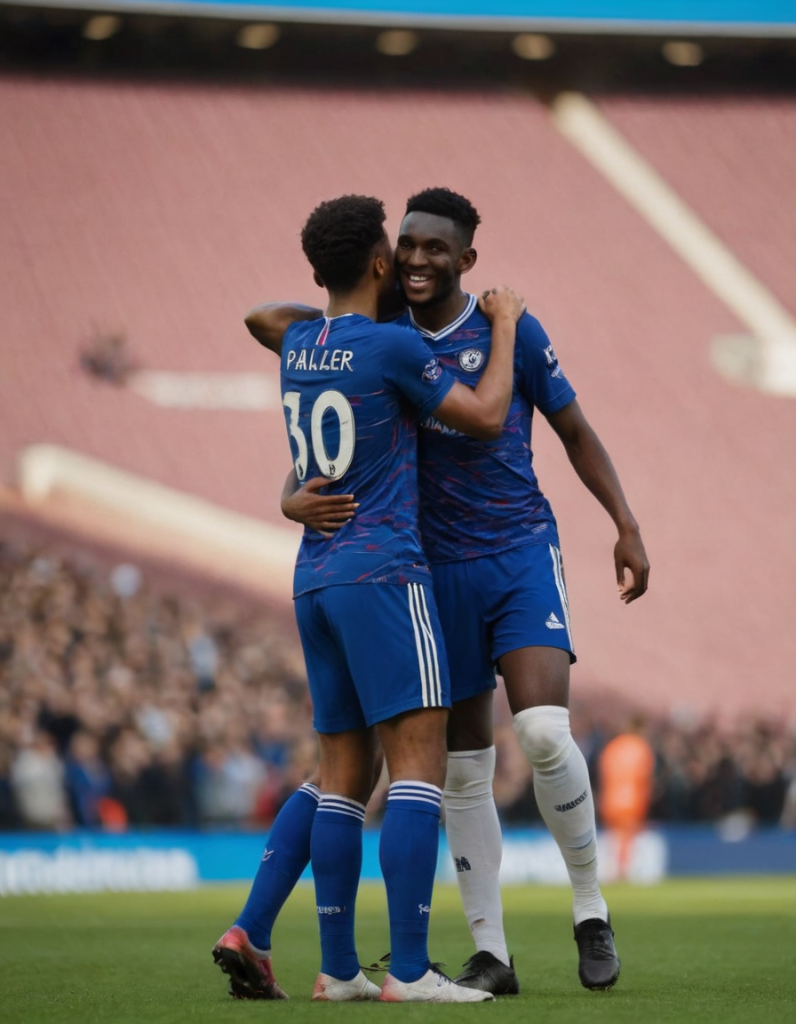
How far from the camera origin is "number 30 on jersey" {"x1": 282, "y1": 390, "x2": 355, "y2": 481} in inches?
190

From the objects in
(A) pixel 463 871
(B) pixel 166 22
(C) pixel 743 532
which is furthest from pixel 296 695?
(A) pixel 463 871

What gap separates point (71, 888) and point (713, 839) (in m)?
7.10

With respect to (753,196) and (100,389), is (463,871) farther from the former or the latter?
(753,196)

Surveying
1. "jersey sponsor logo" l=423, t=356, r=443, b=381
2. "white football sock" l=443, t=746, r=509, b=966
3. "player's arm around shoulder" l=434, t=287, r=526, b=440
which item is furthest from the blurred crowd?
"jersey sponsor logo" l=423, t=356, r=443, b=381

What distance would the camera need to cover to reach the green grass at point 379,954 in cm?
443

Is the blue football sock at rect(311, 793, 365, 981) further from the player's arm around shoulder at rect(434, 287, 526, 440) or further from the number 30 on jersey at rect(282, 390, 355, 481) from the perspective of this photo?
the player's arm around shoulder at rect(434, 287, 526, 440)

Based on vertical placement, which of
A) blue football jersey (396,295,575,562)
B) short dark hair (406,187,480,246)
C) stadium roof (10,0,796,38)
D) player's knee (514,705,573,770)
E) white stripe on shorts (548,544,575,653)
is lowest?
player's knee (514,705,573,770)

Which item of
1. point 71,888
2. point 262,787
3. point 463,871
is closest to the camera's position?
point 463,871

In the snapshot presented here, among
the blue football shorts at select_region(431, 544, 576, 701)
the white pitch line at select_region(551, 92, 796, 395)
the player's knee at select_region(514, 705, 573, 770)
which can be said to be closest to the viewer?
the player's knee at select_region(514, 705, 573, 770)

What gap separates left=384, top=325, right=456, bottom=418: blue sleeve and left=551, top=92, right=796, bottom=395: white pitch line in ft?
66.5

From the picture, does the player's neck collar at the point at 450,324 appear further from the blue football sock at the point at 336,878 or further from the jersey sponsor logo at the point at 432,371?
the blue football sock at the point at 336,878

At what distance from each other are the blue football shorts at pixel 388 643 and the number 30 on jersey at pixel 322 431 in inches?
14.4

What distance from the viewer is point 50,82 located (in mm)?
23172

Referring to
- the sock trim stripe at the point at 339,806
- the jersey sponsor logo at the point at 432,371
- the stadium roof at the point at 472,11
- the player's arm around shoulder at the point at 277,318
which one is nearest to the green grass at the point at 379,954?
the sock trim stripe at the point at 339,806
